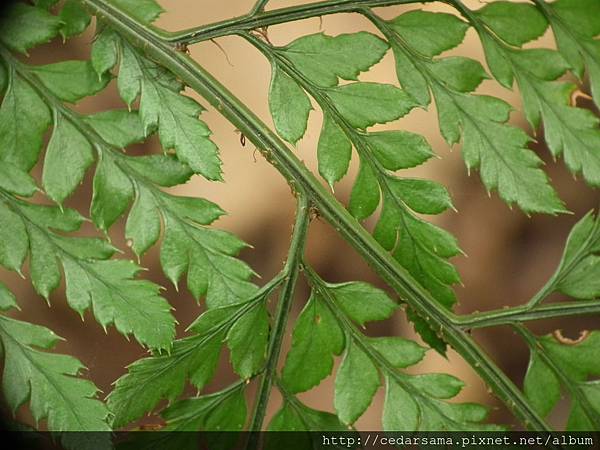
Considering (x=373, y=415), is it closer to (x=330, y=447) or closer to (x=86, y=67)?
(x=330, y=447)

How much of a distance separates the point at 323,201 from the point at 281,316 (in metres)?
0.16

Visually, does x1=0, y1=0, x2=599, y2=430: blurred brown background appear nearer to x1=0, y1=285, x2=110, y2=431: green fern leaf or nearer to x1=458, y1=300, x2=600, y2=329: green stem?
x1=0, y1=285, x2=110, y2=431: green fern leaf

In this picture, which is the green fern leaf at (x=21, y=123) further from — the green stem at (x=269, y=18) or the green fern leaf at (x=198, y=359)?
the green fern leaf at (x=198, y=359)

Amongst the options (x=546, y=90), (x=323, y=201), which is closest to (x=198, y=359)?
(x=323, y=201)

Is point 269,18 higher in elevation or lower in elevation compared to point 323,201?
higher

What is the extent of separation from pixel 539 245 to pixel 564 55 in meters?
0.60

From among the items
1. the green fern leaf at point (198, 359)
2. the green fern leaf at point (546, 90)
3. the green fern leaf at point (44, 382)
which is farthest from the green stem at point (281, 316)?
the green fern leaf at point (546, 90)

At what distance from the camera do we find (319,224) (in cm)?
124

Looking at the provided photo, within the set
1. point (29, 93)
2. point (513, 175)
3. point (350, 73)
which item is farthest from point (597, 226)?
point (29, 93)

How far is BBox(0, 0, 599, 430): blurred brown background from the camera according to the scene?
1179 millimetres

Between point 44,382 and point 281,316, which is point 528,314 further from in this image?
point 44,382

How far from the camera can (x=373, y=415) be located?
1332mm

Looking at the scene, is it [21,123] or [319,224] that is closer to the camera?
[21,123]

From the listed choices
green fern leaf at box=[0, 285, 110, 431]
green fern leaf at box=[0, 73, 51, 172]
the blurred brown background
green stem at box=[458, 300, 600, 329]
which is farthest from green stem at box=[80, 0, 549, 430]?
green fern leaf at box=[0, 285, 110, 431]
